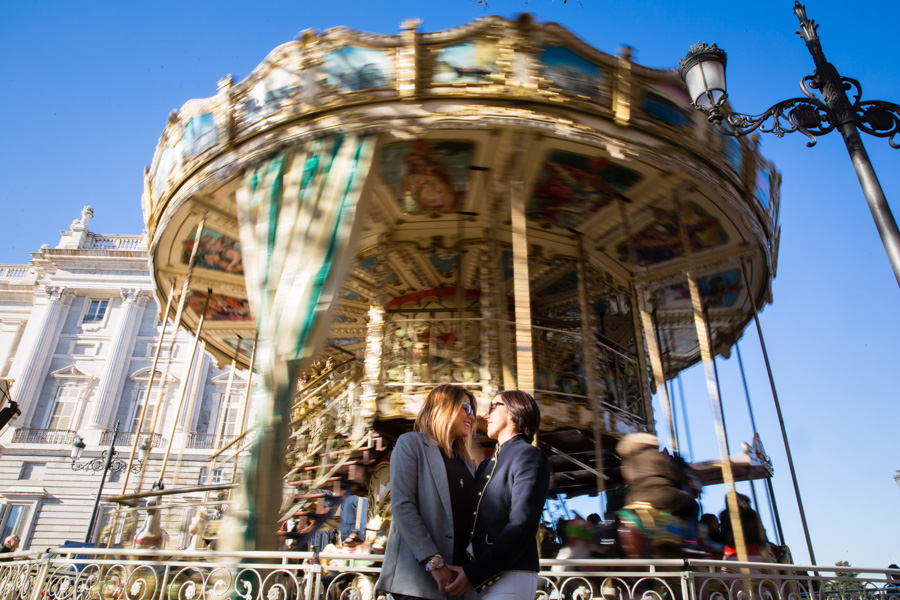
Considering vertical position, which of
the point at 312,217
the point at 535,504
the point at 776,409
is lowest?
the point at 535,504

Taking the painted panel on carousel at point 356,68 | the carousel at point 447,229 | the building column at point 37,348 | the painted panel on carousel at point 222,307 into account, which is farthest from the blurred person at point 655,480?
the building column at point 37,348

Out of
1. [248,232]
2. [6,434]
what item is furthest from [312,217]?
[6,434]

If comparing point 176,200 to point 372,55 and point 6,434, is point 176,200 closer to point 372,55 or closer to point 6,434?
point 372,55

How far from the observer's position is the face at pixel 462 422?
228cm

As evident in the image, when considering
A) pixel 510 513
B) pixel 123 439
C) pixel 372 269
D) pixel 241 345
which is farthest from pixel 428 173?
pixel 123 439

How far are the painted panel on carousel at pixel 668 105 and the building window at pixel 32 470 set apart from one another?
98.5 ft

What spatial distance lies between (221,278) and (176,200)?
2.62 m

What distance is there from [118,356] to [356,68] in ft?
92.4

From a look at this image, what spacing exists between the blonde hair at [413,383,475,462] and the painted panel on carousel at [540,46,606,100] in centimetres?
427

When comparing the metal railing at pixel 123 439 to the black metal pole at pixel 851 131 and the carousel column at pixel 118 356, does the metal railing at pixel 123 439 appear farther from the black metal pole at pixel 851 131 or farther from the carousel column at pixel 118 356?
the black metal pole at pixel 851 131

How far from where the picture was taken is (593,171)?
261 inches

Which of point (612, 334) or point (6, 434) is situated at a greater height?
point (6, 434)

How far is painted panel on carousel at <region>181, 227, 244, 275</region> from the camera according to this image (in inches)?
322

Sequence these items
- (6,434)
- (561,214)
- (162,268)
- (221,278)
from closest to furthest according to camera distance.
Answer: (561,214) < (162,268) < (221,278) < (6,434)
